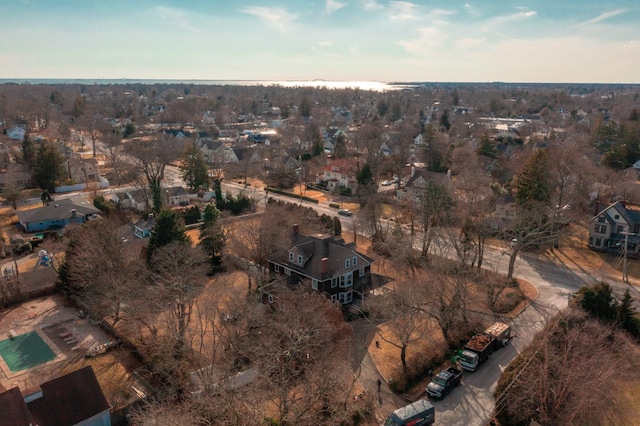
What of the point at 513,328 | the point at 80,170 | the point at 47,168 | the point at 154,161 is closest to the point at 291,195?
the point at 154,161

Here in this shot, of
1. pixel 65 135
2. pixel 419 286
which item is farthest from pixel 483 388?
pixel 65 135

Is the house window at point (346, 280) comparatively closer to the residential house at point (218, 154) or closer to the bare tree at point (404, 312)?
the bare tree at point (404, 312)

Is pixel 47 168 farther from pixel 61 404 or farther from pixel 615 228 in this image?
pixel 615 228

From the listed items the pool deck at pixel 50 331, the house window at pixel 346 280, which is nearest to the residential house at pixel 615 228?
the house window at pixel 346 280

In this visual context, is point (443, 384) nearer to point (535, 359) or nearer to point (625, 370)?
point (535, 359)

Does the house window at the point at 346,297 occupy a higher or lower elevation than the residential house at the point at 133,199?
lower

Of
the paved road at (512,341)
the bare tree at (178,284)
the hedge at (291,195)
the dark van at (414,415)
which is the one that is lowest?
the paved road at (512,341)

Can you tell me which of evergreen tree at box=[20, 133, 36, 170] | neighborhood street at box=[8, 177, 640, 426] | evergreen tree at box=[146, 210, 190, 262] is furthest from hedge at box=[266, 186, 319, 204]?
evergreen tree at box=[20, 133, 36, 170]
